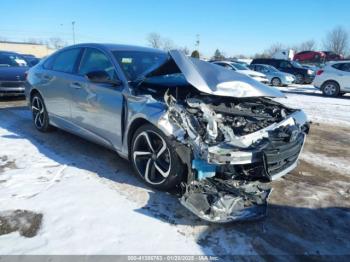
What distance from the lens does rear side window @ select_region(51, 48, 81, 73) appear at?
17.2 ft

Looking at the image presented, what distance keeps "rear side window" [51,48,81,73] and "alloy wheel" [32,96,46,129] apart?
0.84 metres

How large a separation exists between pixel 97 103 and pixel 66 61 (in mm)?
1467

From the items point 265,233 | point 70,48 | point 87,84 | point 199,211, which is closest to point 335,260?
point 265,233

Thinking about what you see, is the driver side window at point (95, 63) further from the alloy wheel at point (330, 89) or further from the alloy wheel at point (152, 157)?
the alloy wheel at point (330, 89)

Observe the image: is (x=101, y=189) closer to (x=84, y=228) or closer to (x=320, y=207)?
(x=84, y=228)

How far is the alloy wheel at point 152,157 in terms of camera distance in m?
3.69

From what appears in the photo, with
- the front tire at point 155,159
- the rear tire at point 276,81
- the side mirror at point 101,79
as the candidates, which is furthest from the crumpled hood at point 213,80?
the rear tire at point 276,81

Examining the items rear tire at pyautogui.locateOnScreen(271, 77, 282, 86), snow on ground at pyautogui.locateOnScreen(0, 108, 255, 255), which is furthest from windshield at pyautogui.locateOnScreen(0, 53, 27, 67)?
rear tire at pyautogui.locateOnScreen(271, 77, 282, 86)

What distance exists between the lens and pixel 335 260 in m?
2.77

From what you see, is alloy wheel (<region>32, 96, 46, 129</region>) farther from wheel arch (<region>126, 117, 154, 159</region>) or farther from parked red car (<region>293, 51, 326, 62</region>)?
parked red car (<region>293, 51, 326, 62</region>)

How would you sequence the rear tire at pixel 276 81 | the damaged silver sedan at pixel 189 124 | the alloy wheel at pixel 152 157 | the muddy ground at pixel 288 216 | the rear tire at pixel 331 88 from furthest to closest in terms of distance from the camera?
the rear tire at pixel 276 81, the rear tire at pixel 331 88, the alloy wheel at pixel 152 157, the damaged silver sedan at pixel 189 124, the muddy ground at pixel 288 216

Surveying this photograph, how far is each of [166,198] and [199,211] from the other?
651 millimetres

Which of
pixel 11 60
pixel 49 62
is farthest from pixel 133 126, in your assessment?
pixel 11 60

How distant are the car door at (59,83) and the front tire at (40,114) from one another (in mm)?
225
